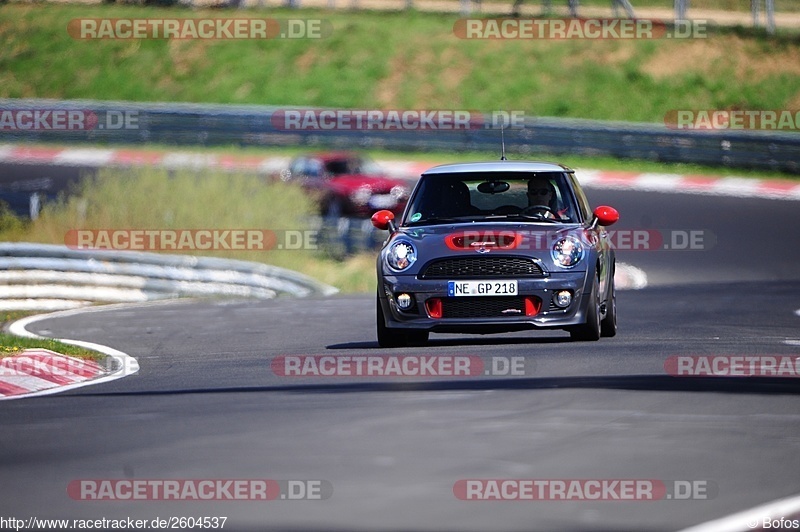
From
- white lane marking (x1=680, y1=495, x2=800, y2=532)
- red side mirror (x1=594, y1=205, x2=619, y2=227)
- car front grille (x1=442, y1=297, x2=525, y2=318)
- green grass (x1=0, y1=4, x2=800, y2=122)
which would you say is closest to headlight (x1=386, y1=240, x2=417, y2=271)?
car front grille (x1=442, y1=297, x2=525, y2=318)

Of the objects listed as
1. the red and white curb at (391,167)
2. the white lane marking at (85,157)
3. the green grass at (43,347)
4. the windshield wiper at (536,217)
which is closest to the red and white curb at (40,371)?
the green grass at (43,347)

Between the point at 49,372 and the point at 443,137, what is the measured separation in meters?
22.0

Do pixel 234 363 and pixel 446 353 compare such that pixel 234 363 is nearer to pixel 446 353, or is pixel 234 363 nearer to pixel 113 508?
pixel 446 353

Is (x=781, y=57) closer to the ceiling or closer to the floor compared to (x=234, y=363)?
closer to the ceiling

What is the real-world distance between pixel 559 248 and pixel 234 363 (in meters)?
2.52

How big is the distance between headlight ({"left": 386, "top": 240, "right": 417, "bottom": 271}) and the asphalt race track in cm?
64

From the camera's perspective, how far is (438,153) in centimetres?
3269

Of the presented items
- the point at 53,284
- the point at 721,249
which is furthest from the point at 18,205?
the point at 721,249

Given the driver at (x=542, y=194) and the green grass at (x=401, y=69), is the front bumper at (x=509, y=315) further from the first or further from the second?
the green grass at (x=401, y=69)

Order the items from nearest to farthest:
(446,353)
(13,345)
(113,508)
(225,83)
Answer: (113,508)
(446,353)
(13,345)
(225,83)

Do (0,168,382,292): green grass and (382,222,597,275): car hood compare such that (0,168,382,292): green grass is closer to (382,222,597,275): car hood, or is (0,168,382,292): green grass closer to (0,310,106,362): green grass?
(0,310,106,362): green grass

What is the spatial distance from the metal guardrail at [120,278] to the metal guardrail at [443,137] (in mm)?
12229

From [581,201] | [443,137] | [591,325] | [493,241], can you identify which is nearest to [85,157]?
[443,137]

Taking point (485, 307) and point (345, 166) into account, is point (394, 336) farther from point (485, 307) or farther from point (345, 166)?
point (345, 166)
